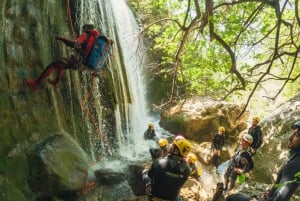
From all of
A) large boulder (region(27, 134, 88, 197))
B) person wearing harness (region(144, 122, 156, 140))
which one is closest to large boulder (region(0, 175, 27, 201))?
large boulder (region(27, 134, 88, 197))

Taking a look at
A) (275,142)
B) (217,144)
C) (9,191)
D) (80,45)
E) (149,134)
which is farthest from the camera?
(149,134)

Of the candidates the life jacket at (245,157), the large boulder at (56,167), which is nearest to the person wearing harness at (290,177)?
the life jacket at (245,157)

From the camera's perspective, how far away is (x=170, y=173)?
13.0ft

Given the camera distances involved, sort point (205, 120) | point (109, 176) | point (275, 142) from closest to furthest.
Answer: point (275, 142), point (109, 176), point (205, 120)

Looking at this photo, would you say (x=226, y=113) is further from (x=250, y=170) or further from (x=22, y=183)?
(x=22, y=183)

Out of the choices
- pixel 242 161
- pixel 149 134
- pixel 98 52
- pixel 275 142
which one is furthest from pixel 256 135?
pixel 149 134

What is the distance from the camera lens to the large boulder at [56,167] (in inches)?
246

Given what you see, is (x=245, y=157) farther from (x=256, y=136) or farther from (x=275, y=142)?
(x=256, y=136)

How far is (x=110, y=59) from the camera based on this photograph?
10.5 metres

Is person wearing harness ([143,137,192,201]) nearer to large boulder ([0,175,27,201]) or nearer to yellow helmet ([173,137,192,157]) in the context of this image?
yellow helmet ([173,137,192,157])

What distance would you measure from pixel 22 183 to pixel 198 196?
4.02 meters

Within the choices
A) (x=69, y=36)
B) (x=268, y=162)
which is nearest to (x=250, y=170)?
(x=268, y=162)

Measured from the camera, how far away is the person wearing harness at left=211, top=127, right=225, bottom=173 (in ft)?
34.3

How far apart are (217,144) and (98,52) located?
6200 millimetres
